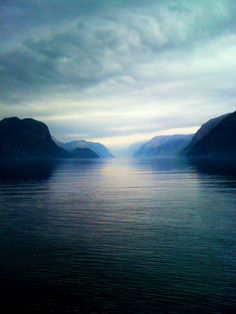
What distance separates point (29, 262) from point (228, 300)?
1598 centimetres

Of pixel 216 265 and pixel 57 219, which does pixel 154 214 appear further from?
pixel 216 265

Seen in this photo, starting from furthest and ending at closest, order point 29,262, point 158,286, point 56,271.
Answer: point 29,262, point 56,271, point 158,286

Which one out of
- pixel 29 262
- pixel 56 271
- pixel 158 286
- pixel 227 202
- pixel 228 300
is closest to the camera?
pixel 228 300

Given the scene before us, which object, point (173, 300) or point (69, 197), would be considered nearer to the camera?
point (173, 300)

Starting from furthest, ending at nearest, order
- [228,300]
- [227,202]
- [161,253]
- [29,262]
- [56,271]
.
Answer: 1. [227,202]
2. [161,253]
3. [29,262]
4. [56,271]
5. [228,300]

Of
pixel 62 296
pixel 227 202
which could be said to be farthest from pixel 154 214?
pixel 62 296

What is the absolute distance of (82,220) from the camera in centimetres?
4412

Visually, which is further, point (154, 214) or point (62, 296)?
point (154, 214)

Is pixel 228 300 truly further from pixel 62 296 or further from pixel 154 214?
pixel 154 214

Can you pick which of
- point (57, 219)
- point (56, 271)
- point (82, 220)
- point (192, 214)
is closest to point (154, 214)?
point (192, 214)

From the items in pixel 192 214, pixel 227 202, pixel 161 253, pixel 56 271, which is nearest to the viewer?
pixel 56 271

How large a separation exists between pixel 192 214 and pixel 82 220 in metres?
16.2

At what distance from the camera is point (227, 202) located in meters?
58.9

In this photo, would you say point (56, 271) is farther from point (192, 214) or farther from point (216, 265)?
point (192, 214)
